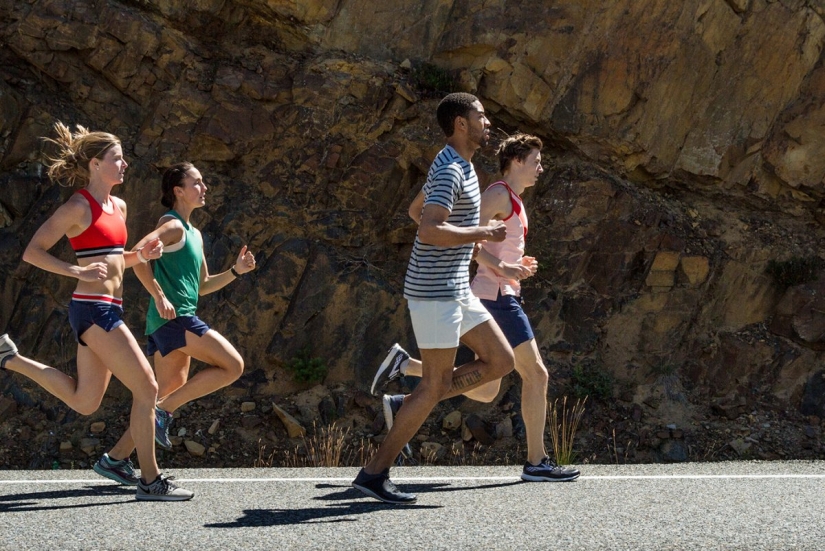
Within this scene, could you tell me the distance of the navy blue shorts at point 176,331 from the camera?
6.26m

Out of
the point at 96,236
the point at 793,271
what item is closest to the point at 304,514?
the point at 96,236

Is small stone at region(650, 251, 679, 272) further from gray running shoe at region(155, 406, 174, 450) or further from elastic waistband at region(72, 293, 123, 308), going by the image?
elastic waistband at region(72, 293, 123, 308)

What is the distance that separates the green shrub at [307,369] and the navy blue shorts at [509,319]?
580cm

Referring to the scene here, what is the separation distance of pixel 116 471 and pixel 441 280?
2235 millimetres

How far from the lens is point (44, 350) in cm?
1209

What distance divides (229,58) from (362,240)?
284 centimetres

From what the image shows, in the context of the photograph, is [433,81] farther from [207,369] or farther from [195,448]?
[207,369]

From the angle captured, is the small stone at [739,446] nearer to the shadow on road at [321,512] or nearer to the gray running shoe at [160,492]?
the shadow on road at [321,512]

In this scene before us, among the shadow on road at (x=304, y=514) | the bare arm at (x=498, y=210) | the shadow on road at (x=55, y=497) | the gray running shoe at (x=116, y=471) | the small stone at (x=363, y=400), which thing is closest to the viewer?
the shadow on road at (x=304, y=514)

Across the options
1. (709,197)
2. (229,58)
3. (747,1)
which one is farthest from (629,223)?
(229,58)

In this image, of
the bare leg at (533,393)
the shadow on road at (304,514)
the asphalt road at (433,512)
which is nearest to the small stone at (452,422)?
the asphalt road at (433,512)

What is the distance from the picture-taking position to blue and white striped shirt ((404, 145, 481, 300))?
17.8 feet

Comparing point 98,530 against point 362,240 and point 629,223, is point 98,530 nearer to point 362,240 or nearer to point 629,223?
point 362,240

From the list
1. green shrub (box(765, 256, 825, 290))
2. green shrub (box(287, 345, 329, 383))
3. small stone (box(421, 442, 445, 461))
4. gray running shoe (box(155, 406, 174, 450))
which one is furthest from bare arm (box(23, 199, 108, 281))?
green shrub (box(765, 256, 825, 290))
